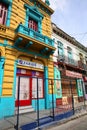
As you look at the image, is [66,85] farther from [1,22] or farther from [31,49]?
[1,22]

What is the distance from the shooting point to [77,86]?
15.0 m

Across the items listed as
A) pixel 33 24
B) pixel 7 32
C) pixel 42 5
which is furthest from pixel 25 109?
pixel 42 5

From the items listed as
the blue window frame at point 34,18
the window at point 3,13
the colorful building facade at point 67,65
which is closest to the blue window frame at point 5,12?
the window at point 3,13

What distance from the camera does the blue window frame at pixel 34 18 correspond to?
36.9 feet

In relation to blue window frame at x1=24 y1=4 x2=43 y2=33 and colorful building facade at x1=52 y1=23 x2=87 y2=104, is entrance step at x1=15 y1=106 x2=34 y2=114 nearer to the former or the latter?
colorful building facade at x1=52 y1=23 x2=87 y2=104

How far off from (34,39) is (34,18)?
342 centimetres

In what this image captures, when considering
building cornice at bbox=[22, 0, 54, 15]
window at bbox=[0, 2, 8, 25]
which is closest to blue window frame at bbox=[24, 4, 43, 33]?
building cornice at bbox=[22, 0, 54, 15]

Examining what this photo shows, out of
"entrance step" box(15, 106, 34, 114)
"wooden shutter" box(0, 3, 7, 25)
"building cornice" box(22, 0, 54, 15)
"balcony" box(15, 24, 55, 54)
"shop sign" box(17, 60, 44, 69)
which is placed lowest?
"entrance step" box(15, 106, 34, 114)

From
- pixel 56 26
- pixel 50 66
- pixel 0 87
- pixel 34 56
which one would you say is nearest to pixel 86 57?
pixel 56 26

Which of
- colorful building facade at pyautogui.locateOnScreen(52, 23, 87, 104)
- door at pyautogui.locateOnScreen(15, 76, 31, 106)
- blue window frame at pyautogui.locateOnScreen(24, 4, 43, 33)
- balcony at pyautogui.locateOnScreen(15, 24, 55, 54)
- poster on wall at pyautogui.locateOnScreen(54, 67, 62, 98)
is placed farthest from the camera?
colorful building facade at pyautogui.locateOnScreen(52, 23, 87, 104)

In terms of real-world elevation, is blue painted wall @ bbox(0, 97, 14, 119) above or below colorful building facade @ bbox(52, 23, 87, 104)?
below

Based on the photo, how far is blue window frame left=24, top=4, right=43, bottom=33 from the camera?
11.3m

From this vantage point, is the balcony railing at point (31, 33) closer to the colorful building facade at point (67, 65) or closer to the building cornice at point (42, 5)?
the colorful building facade at point (67, 65)

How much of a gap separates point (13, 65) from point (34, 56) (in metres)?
2.29
